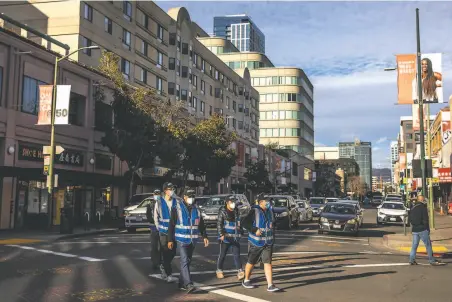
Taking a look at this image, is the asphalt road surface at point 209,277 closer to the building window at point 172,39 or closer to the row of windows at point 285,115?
the building window at point 172,39

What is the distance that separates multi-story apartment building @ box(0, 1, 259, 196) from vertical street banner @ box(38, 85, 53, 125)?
429 inches

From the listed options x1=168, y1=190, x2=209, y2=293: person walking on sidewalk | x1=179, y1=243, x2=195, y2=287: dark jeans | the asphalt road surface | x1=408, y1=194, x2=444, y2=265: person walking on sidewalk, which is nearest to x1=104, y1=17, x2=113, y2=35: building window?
the asphalt road surface

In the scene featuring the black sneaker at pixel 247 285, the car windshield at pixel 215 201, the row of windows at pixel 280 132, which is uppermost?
the row of windows at pixel 280 132

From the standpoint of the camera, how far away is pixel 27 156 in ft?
81.3

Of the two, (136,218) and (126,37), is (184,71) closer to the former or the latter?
(126,37)

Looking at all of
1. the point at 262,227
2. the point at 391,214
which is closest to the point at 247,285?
the point at 262,227

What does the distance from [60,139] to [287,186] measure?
63.1 meters

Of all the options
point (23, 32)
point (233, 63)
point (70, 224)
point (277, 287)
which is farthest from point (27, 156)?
point (233, 63)

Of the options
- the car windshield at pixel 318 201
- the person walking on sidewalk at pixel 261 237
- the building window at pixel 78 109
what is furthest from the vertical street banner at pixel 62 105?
the car windshield at pixel 318 201

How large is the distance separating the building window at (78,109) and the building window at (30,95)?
3.85 meters

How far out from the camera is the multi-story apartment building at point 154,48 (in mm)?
34031

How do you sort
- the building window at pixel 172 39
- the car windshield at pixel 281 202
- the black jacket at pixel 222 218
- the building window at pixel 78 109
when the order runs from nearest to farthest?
the black jacket at pixel 222 218, the car windshield at pixel 281 202, the building window at pixel 78 109, the building window at pixel 172 39

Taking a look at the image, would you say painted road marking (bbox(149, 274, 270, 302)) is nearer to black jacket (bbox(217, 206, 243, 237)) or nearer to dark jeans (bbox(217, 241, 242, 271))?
dark jeans (bbox(217, 241, 242, 271))

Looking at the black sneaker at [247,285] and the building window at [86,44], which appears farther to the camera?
the building window at [86,44]
